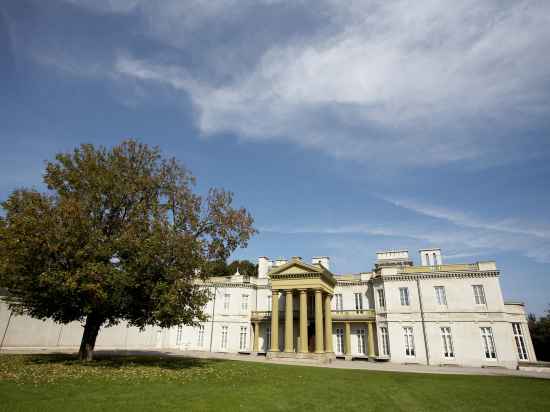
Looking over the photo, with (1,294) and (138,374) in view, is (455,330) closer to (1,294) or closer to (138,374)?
(138,374)

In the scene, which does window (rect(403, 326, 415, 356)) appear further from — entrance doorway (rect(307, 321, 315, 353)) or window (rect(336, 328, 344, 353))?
entrance doorway (rect(307, 321, 315, 353))

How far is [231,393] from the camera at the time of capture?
11.3 metres

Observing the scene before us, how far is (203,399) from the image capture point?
10117mm

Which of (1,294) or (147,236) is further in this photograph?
(1,294)

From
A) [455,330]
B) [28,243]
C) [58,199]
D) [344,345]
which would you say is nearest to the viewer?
[28,243]

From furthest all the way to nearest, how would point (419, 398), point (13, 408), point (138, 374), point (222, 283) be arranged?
point (222, 283)
point (138, 374)
point (419, 398)
point (13, 408)

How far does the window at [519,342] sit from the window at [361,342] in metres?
13.8

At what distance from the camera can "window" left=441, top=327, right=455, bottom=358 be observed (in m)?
31.1

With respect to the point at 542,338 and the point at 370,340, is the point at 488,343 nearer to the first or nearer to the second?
the point at 370,340

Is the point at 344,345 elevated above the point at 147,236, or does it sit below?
below

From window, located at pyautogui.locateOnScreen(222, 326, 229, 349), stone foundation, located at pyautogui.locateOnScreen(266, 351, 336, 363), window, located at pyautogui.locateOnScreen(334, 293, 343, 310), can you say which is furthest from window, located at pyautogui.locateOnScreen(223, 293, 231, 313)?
window, located at pyautogui.locateOnScreen(334, 293, 343, 310)

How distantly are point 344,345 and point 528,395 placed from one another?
80.2ft

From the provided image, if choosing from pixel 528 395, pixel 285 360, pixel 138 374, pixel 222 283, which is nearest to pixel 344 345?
pixel 285 360

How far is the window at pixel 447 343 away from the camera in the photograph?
31.1 m
